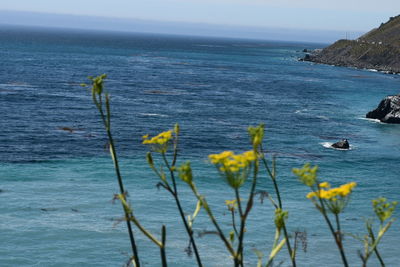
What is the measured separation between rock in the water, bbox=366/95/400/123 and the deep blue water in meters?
3.07

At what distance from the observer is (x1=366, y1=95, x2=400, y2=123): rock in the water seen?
8206cm

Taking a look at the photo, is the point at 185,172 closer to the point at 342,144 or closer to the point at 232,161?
the point at 232,161

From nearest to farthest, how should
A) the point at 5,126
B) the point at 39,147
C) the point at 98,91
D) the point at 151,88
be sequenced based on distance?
1. the point at 98,91
2. the point at 39,147
3. the point at 5,126
4. the point at 151,88

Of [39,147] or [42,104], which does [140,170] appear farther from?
[42,104]

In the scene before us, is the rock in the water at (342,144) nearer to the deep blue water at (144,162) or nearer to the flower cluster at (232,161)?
the deep blue water at (144,162)

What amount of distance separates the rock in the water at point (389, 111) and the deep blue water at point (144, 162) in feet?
10.1

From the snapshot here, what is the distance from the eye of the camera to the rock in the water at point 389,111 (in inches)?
3231

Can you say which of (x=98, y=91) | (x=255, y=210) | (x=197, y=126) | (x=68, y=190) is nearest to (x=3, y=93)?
(x=197, y=126)

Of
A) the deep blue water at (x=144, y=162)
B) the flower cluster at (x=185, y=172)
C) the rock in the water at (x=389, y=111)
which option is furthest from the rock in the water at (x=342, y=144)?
the flower cluster at (x=185, y=172)

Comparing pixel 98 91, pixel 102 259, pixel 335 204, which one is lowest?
pixel 102 259

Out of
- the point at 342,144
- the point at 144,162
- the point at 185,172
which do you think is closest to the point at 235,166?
the point at 185,172

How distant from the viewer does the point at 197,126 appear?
69.6m

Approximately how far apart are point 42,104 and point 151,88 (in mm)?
27613

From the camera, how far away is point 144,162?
51.8 m
